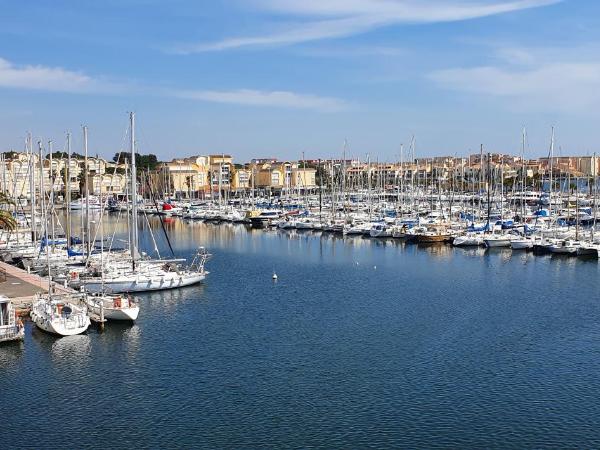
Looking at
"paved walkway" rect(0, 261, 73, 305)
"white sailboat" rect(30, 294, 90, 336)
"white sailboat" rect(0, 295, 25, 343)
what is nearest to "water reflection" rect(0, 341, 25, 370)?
"white sailboat" rect(0, 295, 25, 343)

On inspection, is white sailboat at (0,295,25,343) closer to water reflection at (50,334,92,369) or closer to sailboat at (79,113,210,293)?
water reflection at (50,334,92,369)

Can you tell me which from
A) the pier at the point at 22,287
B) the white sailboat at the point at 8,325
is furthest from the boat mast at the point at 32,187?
the white sailboat at the point at 8,325

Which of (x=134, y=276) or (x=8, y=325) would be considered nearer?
(x=8, y=325)

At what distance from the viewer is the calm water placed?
16766 mm

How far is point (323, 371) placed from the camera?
21031mm

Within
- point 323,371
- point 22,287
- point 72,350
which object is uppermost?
point 22,287

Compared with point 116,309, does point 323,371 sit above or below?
below

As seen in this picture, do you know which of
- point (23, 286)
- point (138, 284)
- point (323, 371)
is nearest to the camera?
point (323, 371)

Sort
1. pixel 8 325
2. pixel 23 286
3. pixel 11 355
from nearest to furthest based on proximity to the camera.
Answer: pixel 11 355 → pixel 8 325 → pixel 23 286


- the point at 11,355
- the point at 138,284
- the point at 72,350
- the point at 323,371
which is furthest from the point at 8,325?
the point at 323,371

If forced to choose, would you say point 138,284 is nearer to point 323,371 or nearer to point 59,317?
point 59,317

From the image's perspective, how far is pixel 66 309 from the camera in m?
25.6

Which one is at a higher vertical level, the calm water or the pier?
the pier

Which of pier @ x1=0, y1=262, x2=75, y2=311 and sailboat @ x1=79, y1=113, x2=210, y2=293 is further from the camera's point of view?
sailboat @ x1=79, y1=113, x2=210, y2=293
